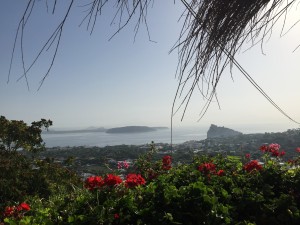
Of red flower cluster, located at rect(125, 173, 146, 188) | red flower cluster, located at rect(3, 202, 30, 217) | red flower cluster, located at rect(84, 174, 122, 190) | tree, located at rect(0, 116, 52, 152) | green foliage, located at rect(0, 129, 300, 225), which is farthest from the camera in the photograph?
tree, located at rect(0, 116, 52, 152)

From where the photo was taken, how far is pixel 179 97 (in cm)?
123

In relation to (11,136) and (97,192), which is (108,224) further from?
(11,136)

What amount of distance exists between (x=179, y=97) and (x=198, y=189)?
5.63 ft

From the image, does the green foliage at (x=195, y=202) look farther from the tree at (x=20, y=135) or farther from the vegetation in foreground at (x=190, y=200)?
the tree at (x=20, y=135)

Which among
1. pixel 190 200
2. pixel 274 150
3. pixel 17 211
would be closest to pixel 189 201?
pixel 190 200

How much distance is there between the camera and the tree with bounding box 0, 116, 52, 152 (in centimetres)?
1652

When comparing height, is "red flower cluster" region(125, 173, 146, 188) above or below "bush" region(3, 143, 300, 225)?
above

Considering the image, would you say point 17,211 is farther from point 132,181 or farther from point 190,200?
point 190,200

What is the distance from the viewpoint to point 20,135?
1680cm

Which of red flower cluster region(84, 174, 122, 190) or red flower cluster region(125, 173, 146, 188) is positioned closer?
red flower cluster region(84, 174, 122, 190)

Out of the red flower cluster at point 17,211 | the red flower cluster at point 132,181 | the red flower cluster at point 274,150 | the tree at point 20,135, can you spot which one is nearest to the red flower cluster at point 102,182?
the red flower cluster at point 132,181

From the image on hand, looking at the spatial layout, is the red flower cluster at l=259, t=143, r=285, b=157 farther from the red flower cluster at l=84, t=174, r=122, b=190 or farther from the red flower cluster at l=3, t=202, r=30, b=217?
the red flower cluster at l=3, t=202, r=30, b=217

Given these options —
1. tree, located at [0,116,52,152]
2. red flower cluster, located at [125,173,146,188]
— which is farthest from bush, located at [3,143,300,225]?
tree, located at [0,116,52,152]

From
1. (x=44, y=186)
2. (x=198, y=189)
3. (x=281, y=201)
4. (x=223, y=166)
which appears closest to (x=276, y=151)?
(x=223, y=166)
